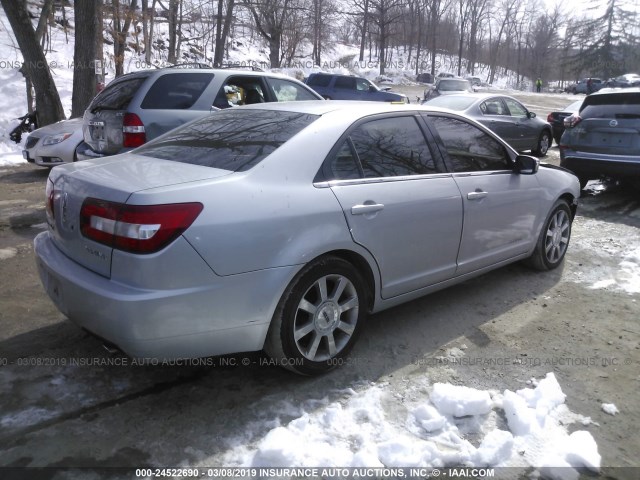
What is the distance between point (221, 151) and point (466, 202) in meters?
1.80

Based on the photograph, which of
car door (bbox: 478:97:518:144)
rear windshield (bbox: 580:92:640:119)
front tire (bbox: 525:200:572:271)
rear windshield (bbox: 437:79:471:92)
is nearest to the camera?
front tire (bbox: 525:200:572:271)

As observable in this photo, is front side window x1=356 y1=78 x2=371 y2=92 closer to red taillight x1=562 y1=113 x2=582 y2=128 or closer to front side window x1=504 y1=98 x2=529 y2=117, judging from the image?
front side window x1=504 y1=98 x2=529 y2=117

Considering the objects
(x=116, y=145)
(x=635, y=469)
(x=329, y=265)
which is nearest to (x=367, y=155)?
(x=329, y=265)

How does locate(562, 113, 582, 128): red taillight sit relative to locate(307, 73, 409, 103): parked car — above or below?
below

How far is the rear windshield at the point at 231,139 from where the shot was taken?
9.99 ft

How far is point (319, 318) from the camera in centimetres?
308

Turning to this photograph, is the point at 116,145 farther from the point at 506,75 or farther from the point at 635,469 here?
the point at 506,75

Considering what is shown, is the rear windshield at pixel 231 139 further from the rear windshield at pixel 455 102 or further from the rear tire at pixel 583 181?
the rear windshield at pixel 455 102

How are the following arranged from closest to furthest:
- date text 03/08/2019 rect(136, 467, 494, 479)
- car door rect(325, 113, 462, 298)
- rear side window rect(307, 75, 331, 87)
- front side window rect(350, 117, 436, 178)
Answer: date text 03/08/2019 rect(136, 467, 494, 479), car door rect(325, 113, 462, 298), front side window rect(350, 117, 436, 178), rear side window rect(307, 75, 331, 87)

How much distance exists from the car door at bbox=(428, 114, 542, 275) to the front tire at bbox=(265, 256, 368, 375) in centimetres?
110

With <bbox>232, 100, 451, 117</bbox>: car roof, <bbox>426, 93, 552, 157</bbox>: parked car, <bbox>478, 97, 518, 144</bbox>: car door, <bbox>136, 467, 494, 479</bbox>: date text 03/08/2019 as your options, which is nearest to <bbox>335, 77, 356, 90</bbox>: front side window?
<bbox>426, 93, 552, 157</bbox>: parked car

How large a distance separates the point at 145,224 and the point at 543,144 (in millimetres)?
12213

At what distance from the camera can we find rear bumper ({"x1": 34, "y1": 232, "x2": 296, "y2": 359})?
249 centimetres

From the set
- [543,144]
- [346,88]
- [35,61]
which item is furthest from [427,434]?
[346,88]
